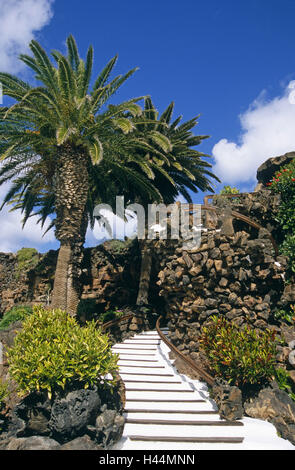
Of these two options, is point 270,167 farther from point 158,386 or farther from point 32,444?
point 32,444

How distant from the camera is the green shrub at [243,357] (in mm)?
7605

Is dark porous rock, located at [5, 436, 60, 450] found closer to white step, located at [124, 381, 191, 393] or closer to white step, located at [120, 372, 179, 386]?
white step, located at [124, 381, 191, 393]

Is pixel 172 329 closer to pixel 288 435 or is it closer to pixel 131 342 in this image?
pixel 131 342

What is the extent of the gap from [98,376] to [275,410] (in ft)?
13.2

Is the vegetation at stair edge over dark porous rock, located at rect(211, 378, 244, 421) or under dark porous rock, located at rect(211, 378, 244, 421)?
over

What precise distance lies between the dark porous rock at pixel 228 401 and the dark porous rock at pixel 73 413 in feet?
9.15

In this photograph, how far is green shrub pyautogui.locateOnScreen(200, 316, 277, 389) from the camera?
761 centimetres

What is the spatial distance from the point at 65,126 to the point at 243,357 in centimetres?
1082

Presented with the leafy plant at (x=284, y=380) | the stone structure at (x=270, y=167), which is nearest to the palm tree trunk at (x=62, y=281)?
the leafy plant at (x=284, y=380)

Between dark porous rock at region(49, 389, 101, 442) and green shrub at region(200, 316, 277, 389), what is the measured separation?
3307 millimetres

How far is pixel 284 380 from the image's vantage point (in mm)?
7789

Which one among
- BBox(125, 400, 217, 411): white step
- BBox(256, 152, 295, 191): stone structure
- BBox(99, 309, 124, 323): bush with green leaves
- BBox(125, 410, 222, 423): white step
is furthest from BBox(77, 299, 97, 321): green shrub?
BBox(256, 152, 295, 191): stone structure

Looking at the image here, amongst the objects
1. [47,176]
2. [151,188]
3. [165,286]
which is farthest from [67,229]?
[165,286]
